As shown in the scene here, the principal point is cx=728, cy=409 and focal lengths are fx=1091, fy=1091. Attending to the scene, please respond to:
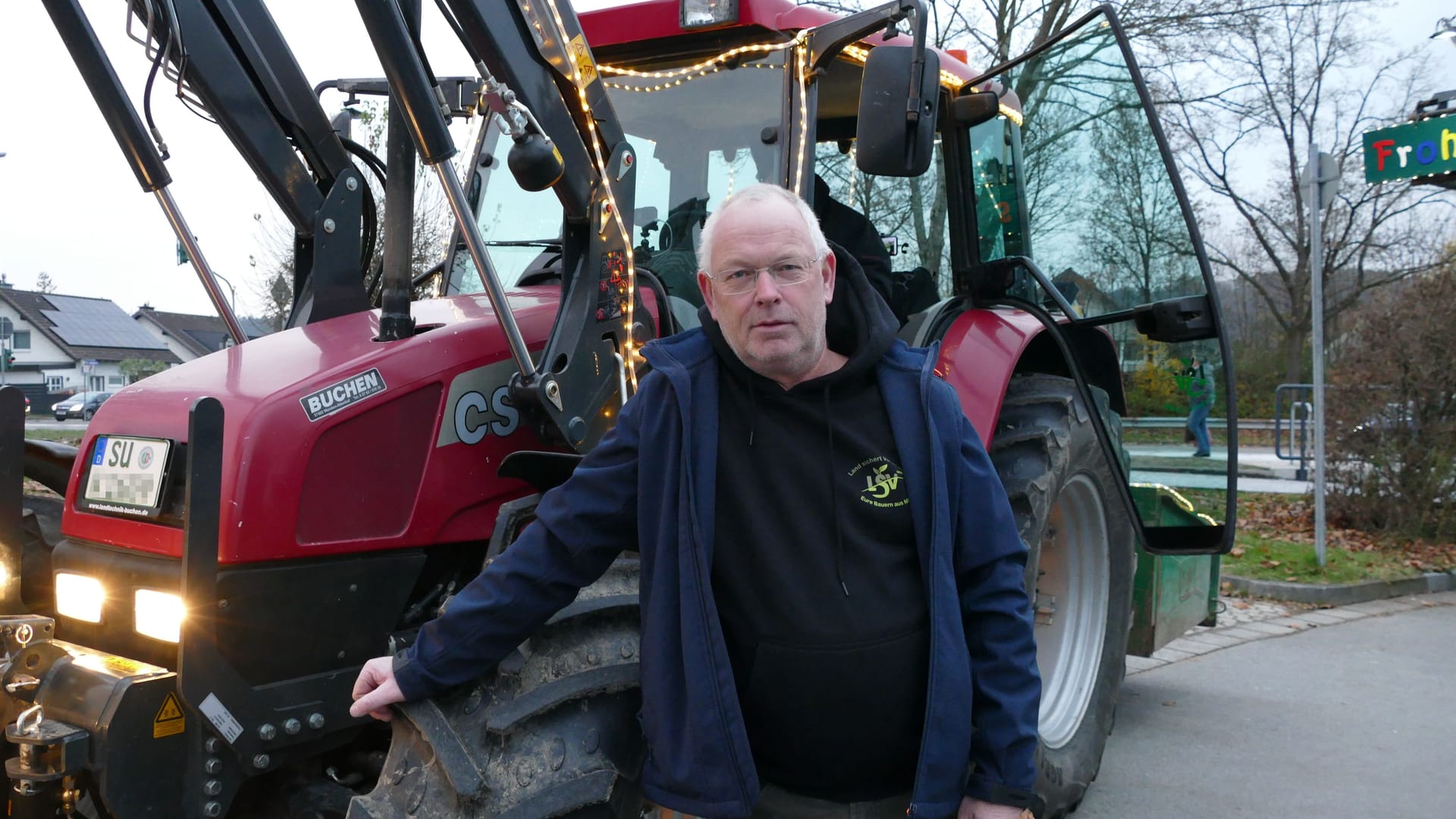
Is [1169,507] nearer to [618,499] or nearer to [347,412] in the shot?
[618,499]

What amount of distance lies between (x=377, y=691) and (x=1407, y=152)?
1107 centimetres

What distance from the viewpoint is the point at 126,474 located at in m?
2.48

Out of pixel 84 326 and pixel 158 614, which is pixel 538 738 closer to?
pixel 158 614

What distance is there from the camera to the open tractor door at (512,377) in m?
2.19

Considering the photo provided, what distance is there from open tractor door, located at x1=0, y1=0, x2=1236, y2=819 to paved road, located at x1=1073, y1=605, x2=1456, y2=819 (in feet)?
1.87

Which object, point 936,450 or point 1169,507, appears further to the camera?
point 1169,507

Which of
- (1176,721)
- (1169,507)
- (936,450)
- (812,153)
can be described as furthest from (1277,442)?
(936,450)

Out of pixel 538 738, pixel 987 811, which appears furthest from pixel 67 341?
pixel 987 811

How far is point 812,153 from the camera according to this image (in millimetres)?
3172

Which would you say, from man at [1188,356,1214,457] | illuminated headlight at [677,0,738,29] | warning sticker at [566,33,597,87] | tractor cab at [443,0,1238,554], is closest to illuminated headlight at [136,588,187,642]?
tractor cab at [443,0,1238,554]

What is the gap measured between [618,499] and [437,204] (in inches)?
238

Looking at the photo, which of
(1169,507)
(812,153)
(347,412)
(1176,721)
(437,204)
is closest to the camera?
(347,412)

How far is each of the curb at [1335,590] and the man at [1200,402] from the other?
4.27 metres

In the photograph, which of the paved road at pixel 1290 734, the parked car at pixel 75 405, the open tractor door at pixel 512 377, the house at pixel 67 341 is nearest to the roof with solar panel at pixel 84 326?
the house at pixel 67 341
